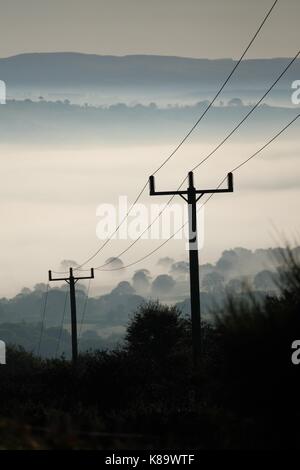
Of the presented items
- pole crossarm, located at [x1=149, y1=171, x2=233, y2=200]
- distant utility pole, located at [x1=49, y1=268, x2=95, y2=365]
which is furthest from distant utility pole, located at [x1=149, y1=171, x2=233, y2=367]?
distant utility pole, located at [x1=49, y1=268, x2=95, y2=365]

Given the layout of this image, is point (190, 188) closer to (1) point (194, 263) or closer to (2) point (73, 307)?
(1) point (194, 263)

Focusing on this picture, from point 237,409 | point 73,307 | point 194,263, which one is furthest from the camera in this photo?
point 73,307

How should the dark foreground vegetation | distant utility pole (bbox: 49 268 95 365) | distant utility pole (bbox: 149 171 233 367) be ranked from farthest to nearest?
distant utility pole (bbox: 49 268 95 365) → distant utility pole (bbox: 149 171 233 367) → the dark foreground vegetation

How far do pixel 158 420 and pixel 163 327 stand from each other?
48604mm

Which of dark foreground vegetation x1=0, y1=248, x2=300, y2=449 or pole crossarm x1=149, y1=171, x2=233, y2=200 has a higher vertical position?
pole crossarm x1=149, y1=171, x2=233, y2=200

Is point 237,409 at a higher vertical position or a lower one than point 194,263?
lower

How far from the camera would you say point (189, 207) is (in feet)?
125

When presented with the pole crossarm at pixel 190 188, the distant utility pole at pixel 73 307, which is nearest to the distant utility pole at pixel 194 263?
the pole crossarm at pixel 190 188

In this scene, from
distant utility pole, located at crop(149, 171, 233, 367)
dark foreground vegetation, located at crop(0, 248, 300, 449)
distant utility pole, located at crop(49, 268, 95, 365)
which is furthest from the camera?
distant utility pole, located at crop(49, 268, 95, 365)

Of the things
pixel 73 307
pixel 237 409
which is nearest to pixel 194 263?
pixel 237 409

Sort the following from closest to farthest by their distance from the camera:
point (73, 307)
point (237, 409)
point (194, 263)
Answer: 1. point (237, 409)
2. point (194, 263)
3. point (73, 307)

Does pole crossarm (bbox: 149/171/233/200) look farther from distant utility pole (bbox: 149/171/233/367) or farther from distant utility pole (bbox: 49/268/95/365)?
distant utility pole (bbox: 49/268/95/365)
